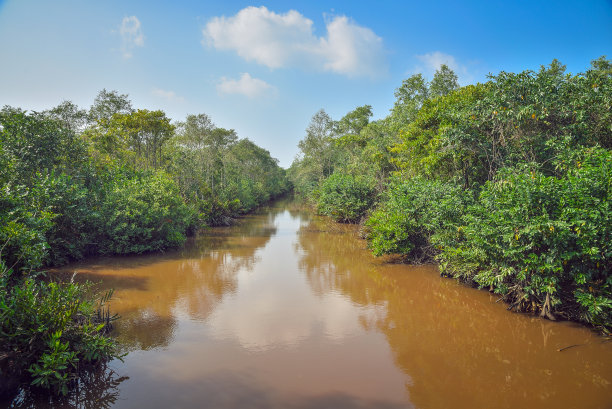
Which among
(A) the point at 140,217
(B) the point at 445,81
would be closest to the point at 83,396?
(A) the point at 140,217

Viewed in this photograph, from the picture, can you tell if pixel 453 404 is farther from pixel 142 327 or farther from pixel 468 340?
pixel 142 327

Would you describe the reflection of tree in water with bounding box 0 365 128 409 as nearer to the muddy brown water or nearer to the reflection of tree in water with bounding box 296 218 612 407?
the muddy brown water

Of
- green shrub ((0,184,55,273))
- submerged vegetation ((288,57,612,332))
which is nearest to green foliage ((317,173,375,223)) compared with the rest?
submerged vegetation ((288,57,612,332))

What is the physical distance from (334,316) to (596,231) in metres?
5.38

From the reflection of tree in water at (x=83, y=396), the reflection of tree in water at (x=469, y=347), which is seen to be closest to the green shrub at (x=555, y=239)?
the reflection of tree in water at (x=469, y=347)

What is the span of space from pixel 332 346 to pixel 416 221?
6.62 metres

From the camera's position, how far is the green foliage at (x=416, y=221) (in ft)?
33.7

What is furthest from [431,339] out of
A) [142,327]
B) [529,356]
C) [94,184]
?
[94,184]

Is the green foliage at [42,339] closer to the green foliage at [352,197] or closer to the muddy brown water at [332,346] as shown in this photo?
the muddy brown water at [332,346]

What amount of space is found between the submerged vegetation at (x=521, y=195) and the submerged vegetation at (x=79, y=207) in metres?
→ 7.83

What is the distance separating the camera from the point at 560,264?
6.41 meters

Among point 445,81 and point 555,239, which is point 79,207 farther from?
point 445,81

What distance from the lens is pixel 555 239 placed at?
644 centimetres

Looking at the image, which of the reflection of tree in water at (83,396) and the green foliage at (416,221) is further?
the green foliage at (416,221)
